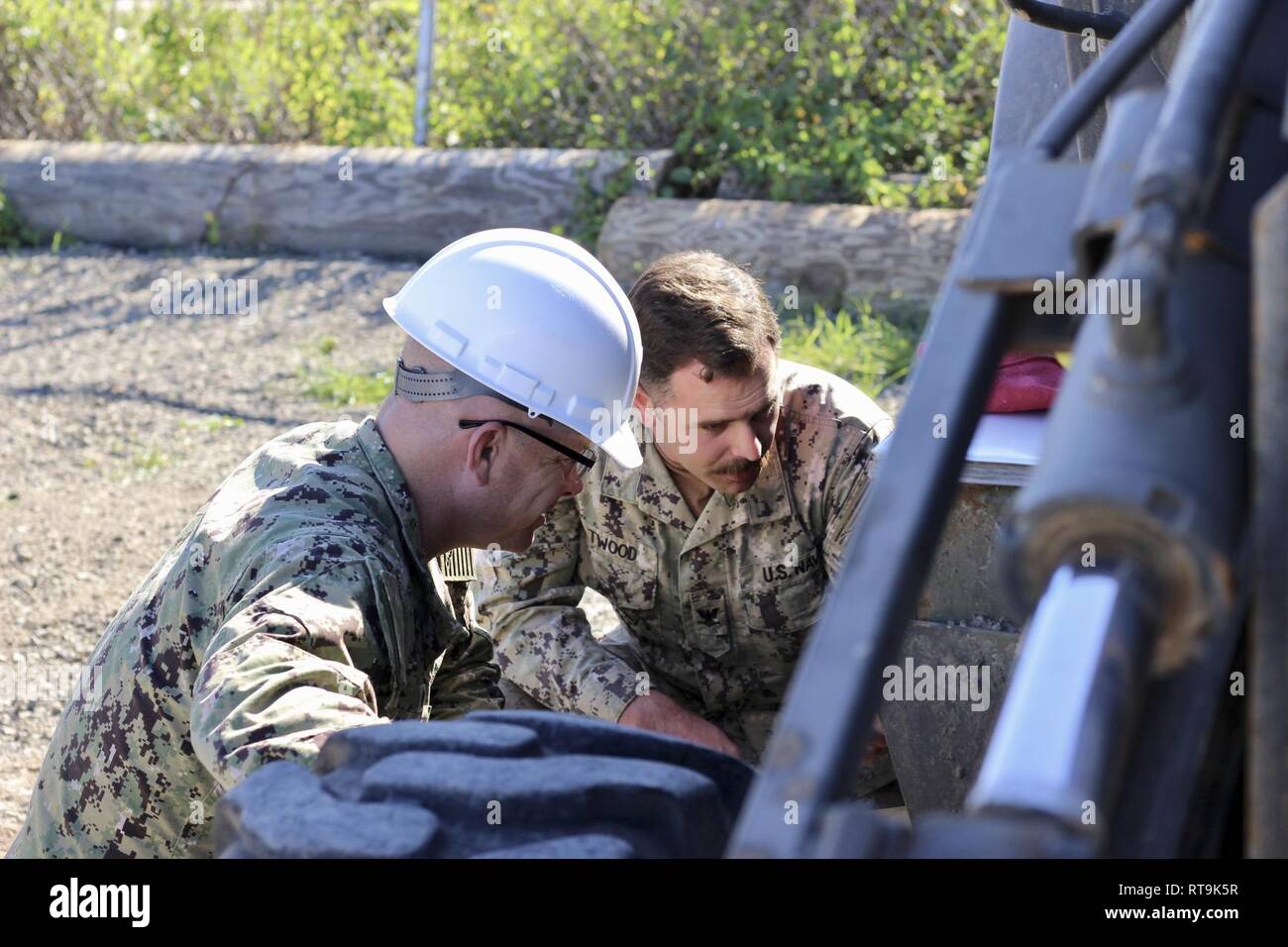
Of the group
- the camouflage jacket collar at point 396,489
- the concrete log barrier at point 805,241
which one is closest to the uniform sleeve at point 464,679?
the camouflage jacket collar at point 396,489

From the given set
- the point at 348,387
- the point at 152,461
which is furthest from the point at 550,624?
the point at 348,387

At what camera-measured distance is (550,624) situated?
3436 mm

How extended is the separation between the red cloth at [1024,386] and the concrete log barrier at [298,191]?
4712mm

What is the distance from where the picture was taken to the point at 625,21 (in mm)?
7613

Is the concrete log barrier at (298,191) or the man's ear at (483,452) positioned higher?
the concrete log barrier at (298,191)

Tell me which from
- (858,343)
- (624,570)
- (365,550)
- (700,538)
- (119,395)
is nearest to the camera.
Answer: (365,550)

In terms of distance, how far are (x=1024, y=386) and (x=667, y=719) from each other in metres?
1.09

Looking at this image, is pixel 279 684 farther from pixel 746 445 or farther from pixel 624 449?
pixel 746 445

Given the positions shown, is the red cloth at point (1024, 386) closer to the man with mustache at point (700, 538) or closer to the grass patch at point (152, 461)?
the man with mustache at point (700, 538)

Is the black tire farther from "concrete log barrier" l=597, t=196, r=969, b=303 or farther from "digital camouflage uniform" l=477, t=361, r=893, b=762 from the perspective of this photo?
"concrete log barrier" l=597, t=196, r=969, b=303

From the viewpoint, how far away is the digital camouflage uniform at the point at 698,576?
3.28 m

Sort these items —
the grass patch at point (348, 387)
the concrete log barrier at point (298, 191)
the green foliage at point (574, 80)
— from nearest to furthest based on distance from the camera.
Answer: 1. the grass patch at point (348, 387)
2. the green foliage at point (574, 80)
3. the concrete log barrier at point (298, 191)
